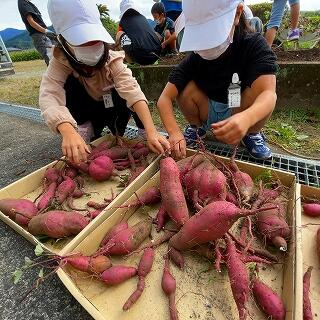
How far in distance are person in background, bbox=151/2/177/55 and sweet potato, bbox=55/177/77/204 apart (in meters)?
3.19

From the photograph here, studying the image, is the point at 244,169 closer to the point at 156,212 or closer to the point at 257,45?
the point at 156,212

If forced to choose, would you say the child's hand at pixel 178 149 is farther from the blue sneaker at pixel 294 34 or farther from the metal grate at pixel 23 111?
the blue sneaker at pixel 294 34

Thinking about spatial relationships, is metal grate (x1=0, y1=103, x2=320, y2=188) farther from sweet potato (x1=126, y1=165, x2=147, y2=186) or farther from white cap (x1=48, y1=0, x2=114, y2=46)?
white cap (x1=48, y1=0, x2=114, y2=46)

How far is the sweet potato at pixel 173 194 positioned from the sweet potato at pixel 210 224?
9cm

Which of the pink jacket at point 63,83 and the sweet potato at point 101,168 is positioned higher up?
the pink jacket at point 63,83

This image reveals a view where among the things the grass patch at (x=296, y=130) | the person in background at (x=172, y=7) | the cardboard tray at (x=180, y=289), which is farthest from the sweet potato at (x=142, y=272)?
the person in background at (x=172, y=7)

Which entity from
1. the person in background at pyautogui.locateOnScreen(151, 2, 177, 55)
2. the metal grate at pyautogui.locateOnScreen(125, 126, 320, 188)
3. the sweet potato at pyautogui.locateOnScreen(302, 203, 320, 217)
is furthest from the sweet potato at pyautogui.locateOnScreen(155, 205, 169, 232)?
the person in background at pyautogui.locateOnScreen(151, 2, 177, 55)

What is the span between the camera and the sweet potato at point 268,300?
76 centimetres

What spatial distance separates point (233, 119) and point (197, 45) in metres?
0.39

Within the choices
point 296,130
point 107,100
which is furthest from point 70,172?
point 296,130

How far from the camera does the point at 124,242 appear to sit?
0.97 metres

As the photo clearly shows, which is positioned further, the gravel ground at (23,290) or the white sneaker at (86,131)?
the white sneaker at (86,131)

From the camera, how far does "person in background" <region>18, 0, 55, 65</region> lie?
3637 millimetres

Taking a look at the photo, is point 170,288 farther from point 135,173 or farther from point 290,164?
point 290,164
